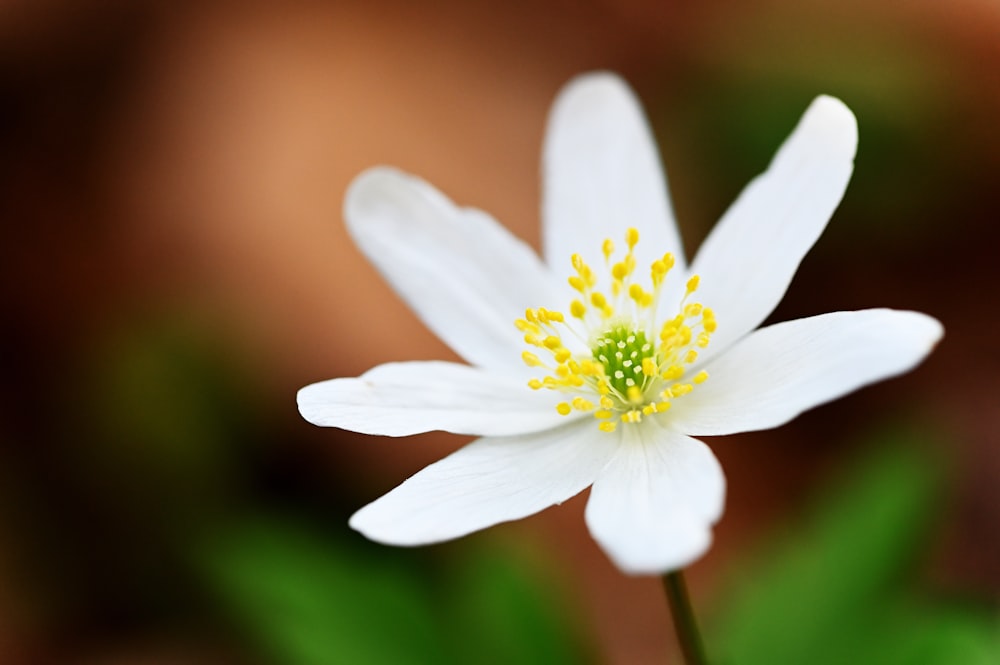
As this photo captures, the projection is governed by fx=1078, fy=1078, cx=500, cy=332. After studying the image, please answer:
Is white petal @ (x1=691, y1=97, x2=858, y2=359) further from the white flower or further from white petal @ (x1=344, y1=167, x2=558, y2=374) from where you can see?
white petal @ (x1=344, y1=167, x2=558, y2=374)

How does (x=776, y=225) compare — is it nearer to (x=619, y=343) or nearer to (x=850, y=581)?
(x=619, y=343)

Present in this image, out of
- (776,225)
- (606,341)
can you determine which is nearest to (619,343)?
(606,341)

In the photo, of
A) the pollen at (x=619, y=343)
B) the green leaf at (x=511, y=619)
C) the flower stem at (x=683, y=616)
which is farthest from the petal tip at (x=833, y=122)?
the green leaf at (x=511, y=619)

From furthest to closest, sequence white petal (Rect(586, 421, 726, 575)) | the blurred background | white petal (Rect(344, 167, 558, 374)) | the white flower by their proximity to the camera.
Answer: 1. the blurred background
2. white petal (Rect(344, 167, 558, 374))
3. the white flower
4. white petal (Rect(586, 421, 726, 575))

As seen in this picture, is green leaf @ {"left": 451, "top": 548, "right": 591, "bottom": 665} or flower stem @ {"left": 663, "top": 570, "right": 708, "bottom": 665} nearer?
flower stem @ {"left": 663, "top": 570, "right": 708, "bottom": 665}

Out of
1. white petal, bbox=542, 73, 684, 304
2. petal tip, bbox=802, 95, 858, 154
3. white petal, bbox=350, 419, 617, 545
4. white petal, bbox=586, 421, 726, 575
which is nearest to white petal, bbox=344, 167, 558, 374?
white petal, bbox=542, 73, 684, 304

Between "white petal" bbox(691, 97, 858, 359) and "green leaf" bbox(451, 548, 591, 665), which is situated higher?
"white petal" bbox(691, 97, 858, 359)

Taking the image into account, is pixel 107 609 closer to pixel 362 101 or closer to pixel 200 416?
pixel 200 416

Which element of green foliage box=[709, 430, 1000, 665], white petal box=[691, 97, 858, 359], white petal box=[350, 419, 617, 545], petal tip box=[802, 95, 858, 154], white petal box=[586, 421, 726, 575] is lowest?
green foliage box=[709, 430, 1000, 665]
